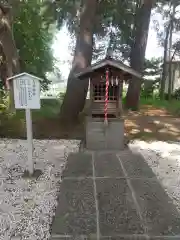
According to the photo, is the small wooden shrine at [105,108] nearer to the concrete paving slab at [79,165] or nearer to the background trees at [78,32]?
the concrete paving slab at [79,165]

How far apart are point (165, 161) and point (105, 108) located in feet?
6.06

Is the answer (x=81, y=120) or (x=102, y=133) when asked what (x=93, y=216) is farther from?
(x=81, y=120)

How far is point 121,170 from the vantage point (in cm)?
468

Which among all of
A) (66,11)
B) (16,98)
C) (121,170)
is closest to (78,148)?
(121,170)

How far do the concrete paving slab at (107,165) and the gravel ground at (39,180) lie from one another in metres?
0.71

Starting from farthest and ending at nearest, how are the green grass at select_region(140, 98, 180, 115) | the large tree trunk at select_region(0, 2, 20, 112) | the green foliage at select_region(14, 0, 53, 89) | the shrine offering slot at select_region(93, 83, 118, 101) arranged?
the green grass at select_region(140, 98, 180, 115), the green foliage at select_region(14, 0, 53, 89), the large tree trunk at select_region(0, 2, 20, 112), the shrine offering slot at select_region(93, 83, 118, 101)

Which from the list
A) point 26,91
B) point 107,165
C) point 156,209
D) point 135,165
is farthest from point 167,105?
point 156,209

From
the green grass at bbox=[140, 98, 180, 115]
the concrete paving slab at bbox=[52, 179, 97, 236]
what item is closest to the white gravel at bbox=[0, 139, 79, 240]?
the concrete paving slab at bbox=[52, 179, 97, 236]

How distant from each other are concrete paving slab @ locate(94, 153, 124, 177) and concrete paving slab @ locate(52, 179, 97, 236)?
524mm

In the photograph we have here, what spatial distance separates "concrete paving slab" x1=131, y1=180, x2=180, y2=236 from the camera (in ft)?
9.25

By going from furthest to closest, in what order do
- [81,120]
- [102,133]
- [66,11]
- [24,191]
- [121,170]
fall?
[66,11]
[81,120]
[102,133]
[121,170]
[24,191]

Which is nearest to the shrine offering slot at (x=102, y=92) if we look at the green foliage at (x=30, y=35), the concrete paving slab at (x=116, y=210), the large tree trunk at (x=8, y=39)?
the concrete paving slab at (x=116, y=210)

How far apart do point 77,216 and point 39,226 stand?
0.47 metres

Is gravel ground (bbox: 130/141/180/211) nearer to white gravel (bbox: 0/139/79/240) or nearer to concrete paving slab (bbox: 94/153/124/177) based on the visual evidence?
concrete paving slab (bbox: 94/153/124/177)
